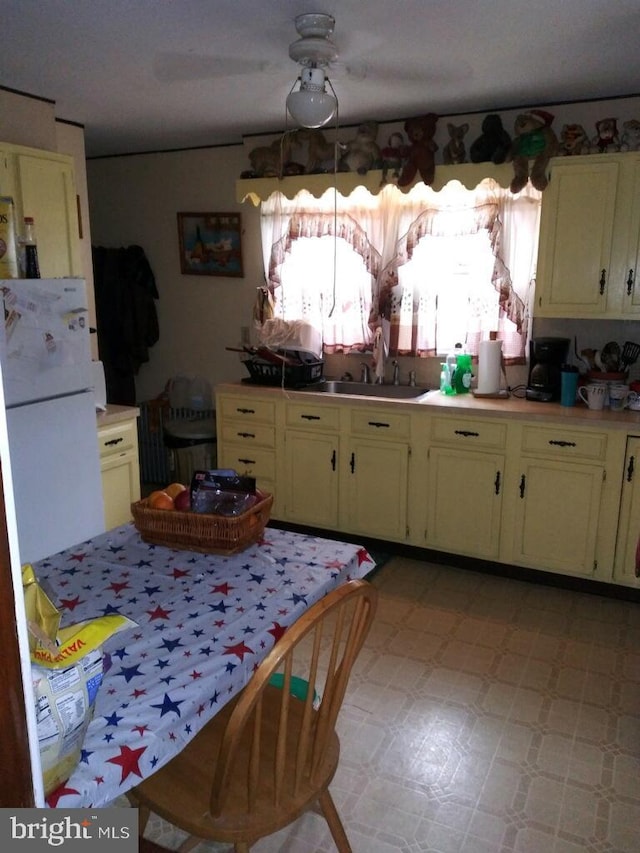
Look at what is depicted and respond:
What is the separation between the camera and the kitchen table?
1141 mm

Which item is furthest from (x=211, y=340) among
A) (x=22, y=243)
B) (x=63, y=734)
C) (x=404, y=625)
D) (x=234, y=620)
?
(x=63, y=734)

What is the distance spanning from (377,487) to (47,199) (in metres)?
2.19

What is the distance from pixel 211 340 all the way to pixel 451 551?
2230 mm

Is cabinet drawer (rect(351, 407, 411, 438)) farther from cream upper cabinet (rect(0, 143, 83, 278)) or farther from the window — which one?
cream upper cabinet (rect(0, 143, 83, 278))

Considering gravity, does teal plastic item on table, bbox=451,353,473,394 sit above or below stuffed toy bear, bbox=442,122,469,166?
below

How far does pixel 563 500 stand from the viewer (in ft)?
10.3

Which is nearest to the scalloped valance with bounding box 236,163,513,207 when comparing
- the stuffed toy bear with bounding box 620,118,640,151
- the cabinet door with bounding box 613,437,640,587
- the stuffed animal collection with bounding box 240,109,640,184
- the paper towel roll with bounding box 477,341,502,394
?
the stuffed animal collection with bounding box 240,109,640,184

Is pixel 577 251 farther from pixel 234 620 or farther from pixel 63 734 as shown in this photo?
pixel 63 734

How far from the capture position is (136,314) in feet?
15.4

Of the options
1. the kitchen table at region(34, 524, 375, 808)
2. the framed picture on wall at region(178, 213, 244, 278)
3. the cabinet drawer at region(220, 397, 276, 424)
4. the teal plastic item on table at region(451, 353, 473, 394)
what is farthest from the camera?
the framed picture on wall at region(178, 213, 244, 278)

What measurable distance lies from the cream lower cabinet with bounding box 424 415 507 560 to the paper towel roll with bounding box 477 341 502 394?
34 cm

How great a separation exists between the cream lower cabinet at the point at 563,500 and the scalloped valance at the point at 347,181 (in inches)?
51.2

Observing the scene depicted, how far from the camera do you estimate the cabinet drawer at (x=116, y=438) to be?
3.35 meters

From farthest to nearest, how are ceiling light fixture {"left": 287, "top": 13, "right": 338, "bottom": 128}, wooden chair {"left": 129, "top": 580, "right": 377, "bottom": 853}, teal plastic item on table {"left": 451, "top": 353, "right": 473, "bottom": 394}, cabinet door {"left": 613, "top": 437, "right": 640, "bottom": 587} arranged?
teal plastic item on table {"left": 451, "top": 353, "right": 473, "bottom": 394}, cabinet door {"left": 613, "top": 437, "right": 640, "bottom": 587}, ceiling light fixture {"left": 287, "top": 13, "right": 338, "bottom": 128}, wooden chair {"left": 129, "top": 580, "right": 377, "bottom": 853}
